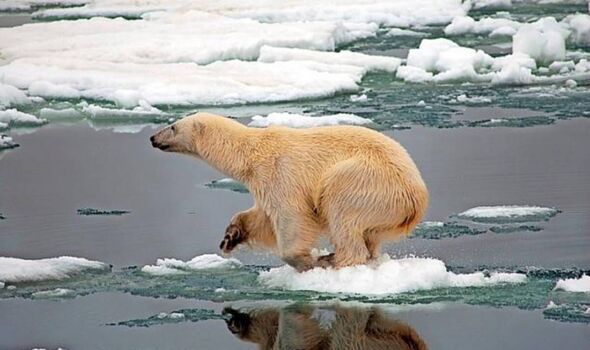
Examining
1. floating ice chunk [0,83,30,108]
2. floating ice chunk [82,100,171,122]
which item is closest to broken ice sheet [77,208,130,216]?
floating ice chunk [82,100,171,122]

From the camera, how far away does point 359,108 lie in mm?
9664

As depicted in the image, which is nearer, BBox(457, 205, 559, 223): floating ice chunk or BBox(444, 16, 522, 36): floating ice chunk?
BBox(457, 205, 559, 223): floating ice chunk

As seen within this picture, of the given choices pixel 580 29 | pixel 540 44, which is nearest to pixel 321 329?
pixel 540 44

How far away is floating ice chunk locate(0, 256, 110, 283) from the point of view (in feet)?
19.7

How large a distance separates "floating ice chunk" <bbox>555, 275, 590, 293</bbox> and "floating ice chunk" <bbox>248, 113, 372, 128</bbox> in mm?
3705

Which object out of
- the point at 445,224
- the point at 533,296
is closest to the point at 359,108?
the point at 445,224

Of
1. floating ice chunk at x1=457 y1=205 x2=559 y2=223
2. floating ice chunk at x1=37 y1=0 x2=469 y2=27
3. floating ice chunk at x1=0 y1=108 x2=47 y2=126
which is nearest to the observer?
floating ice chunk at x1=457 y1=205 x2=559 y2=223

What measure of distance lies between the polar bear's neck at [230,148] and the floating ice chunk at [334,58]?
5115 mm

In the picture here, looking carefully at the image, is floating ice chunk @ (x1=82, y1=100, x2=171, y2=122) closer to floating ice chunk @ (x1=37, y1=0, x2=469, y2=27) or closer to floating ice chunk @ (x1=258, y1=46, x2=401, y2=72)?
floating ice chunk @ (x1=258, y1=46, x2=401, y2=72)

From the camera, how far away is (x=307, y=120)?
29.6ft

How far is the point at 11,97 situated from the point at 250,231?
15.7 feet

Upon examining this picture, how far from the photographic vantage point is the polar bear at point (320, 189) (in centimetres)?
571

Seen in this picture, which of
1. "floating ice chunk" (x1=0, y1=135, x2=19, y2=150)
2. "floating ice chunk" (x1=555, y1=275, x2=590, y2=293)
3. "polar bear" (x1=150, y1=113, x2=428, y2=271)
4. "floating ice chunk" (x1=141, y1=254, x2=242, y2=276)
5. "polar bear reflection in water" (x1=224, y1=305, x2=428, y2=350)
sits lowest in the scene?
"floating ice chunk" (x1=0, y1=135, x2=19, y2=150)

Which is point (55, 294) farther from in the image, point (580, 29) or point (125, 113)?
point (580, 29)
